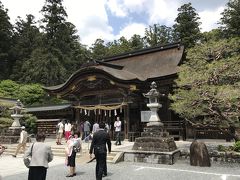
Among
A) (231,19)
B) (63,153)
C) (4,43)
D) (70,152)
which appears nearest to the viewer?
(70,152)

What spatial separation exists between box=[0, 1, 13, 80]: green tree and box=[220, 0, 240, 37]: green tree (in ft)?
124

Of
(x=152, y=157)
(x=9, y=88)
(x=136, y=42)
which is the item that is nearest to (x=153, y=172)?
(x=152, y=157)

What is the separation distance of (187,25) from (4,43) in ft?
113

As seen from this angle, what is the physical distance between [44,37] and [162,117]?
30713 mm

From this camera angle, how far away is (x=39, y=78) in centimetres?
4056

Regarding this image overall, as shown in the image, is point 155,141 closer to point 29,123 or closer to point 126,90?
point 126,90

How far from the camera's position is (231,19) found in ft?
113

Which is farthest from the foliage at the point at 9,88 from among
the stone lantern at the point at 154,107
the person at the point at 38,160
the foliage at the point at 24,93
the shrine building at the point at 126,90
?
the person at the point at 38,160

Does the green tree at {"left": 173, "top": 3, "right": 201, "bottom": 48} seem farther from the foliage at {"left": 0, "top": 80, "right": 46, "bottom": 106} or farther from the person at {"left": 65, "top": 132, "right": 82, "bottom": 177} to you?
the person at {"left": 65, "top": 132, "right": 82, "bottom": 177}

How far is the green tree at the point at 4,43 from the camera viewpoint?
1896 inches

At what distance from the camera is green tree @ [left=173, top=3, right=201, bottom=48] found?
40.5 m

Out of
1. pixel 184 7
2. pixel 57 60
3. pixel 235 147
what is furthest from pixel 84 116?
pixel 184 7

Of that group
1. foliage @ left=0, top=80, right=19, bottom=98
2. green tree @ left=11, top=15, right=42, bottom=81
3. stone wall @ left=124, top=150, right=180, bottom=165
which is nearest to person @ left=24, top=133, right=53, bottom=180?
stone wall @ left=124, top=150, right=180, bottom=165

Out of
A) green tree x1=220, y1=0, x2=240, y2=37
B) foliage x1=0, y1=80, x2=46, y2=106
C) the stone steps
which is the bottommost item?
the stone steps
